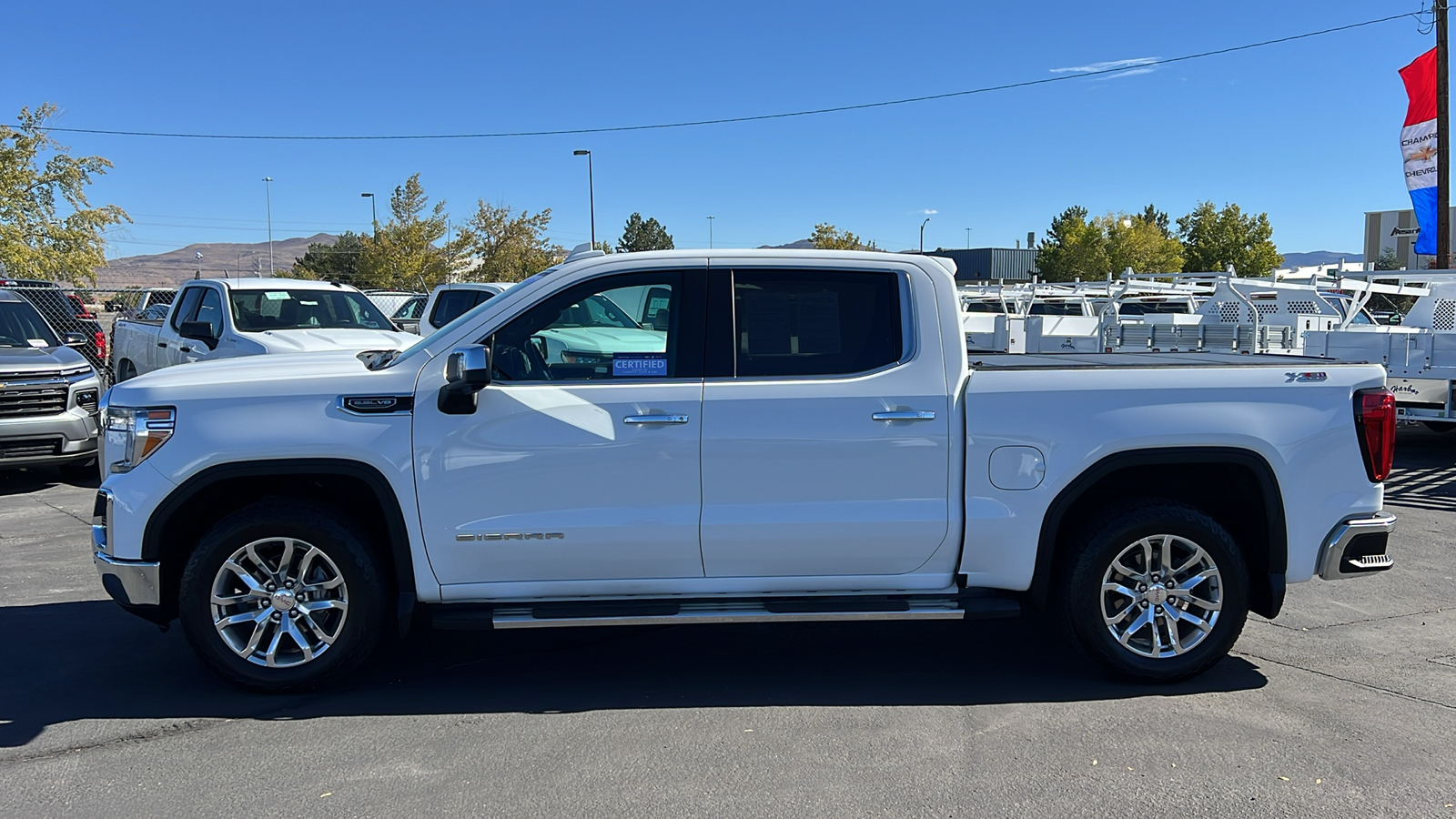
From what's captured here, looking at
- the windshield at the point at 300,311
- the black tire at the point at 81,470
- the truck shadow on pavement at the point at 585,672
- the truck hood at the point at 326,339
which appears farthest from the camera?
the windshield at the point at 300,311

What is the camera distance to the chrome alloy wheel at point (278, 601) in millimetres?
4645

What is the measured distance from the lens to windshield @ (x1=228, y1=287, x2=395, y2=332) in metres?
11.3

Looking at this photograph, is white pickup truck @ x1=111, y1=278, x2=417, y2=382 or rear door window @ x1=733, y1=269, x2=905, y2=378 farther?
white pickup truck @ x1=111, y1=278, x2=417, y2=382

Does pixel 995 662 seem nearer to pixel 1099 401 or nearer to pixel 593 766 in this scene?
pixel 1099 401

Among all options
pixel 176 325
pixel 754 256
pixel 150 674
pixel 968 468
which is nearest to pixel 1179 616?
pixel 968 468

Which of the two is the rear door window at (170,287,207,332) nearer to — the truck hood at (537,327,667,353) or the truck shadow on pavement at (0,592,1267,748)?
the truck shadow on pavement at (0,592,1267,748)

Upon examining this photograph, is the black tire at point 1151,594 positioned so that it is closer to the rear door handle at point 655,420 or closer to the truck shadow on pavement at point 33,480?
the rear door handle at point 655,420

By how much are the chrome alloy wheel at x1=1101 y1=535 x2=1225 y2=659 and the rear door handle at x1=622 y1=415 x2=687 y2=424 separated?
1962mm

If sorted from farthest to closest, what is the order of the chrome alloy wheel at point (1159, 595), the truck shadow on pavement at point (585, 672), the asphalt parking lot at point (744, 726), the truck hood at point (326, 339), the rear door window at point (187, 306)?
1. the rear door window at point (187, 306)
2. the truck hood at point (326, 339)
3. the chrome alloy wheel at point (1159, 595)
4. the truck shadow on pavement at point (585, 672)
5. the asphalt parking lot at point (744, 726)

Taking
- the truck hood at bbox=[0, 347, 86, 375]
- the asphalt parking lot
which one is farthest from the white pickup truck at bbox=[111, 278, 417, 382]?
the asphalt parking lot

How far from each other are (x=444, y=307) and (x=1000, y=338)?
329 inches

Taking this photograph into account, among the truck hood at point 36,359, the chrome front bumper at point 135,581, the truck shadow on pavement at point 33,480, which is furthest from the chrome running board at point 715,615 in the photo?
the truck shadow on pavement at point 33,480

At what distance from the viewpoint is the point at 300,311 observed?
38.0ft

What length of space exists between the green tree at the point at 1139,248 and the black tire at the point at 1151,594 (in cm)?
6995
